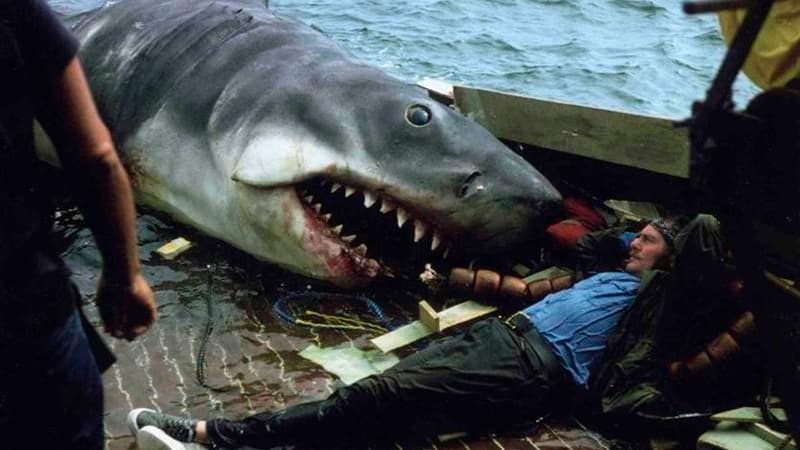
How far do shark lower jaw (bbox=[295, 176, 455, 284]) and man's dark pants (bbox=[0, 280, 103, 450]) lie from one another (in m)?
2.59

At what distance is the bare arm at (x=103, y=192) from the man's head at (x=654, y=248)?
9.15ft

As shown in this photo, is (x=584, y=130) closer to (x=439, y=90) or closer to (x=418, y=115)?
(x=418, y=115)

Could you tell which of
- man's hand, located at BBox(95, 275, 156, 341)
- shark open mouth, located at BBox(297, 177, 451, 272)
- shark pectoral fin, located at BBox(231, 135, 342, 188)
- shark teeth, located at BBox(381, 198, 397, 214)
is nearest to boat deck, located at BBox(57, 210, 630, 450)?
shark open mouth, located at BBox(297, 177, 451, 272)

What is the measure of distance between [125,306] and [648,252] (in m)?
2.87

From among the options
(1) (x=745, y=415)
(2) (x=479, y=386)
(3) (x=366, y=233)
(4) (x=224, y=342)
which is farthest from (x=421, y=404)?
(3) (x=366, y=233)

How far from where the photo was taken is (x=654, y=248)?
4414 mm

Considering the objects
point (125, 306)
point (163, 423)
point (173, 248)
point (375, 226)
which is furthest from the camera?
point (173, 248)

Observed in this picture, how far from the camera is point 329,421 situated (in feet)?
12.4

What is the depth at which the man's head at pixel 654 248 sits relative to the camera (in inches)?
173

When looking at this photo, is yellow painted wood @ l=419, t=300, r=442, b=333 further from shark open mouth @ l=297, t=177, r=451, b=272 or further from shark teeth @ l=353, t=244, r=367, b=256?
shark teeth @ l=353, t=244, r=367, b=256

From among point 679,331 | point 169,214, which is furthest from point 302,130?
point 679,331

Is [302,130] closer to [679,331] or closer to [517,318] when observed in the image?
[517,318]

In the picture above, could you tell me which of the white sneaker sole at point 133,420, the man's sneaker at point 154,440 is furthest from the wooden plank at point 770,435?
the white sneaker sole at point 133,420

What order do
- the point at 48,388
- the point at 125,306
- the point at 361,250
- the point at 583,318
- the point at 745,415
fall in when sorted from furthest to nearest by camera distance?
the point at 361,250
the point at 583,318
the point at 745,415
the point at 125,306
the point at 48,388
